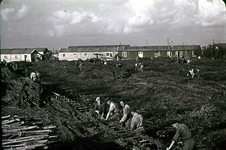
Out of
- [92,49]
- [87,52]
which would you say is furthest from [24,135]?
[87,52]

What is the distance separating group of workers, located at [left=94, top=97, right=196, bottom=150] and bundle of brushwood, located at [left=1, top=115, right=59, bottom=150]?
7.36 feet

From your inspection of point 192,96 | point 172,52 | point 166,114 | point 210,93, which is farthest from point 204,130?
point 172,52

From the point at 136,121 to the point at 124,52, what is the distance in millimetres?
22722

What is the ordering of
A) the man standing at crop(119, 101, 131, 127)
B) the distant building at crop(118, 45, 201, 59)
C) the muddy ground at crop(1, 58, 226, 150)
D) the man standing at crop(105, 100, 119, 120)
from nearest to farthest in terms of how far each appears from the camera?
the muddy ground at crop(1, 58, 226, 150)
the man standing at crop(119, 101, 131, 127)
the man standing at crop(105, 100, 119, 120)
the distant building at crop(118, 45, 201, 59)

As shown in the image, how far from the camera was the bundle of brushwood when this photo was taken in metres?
6.04

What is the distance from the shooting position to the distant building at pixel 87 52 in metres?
24.7

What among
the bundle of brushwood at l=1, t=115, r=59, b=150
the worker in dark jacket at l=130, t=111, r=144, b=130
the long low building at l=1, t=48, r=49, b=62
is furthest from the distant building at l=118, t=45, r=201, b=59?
the bundle of brushwood at l=1, t=115, r=59, b=150

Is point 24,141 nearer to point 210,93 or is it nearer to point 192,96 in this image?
point 192,96

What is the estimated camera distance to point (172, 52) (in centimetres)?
2916

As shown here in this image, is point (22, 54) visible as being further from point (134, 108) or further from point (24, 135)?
point (24, 135)

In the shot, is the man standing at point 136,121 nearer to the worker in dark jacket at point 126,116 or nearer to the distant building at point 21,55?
the worker in dark jacket at point 126,116

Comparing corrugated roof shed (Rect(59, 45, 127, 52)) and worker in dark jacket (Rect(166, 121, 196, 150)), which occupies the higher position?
corrugated roof shed (Rect(59, 45, 127, 52))

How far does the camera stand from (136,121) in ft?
24.5

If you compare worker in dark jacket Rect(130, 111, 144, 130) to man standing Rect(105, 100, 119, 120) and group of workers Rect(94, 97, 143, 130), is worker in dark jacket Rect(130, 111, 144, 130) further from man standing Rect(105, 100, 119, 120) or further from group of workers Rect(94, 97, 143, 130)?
man standing Rect(105, 100, 119, 120)
